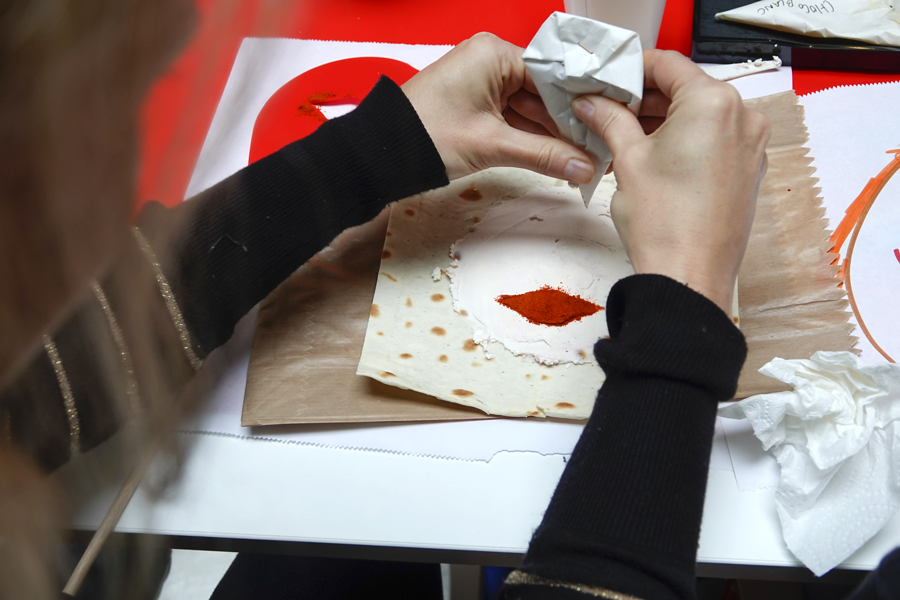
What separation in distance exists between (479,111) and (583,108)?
128 mm

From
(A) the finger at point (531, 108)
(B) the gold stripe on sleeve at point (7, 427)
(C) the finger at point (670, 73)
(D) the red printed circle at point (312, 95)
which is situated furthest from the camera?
(D) the red printed circle at point (312, 95)

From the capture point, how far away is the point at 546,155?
682 millimetres

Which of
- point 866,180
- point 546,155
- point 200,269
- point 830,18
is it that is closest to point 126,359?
point 200,269

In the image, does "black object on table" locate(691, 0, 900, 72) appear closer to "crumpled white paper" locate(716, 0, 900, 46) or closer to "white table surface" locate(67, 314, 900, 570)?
"crumpled white paper" locate(716, 0, 900, 46)

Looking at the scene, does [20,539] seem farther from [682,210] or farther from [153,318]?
[682,210]

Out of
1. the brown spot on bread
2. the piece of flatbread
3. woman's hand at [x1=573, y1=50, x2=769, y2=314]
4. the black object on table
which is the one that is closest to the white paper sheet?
the black object on table

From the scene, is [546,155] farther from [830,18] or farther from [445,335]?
[830,18]

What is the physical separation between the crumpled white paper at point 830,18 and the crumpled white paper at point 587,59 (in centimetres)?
34

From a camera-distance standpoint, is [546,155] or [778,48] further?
[778,48]

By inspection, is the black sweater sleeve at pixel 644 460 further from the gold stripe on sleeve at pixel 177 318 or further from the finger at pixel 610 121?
the gold stripe on sleeve at pixel 177 318

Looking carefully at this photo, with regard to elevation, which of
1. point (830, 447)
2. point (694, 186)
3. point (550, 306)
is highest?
point (694, 186)

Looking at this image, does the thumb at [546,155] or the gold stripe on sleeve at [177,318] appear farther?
the thumb at [546,155]

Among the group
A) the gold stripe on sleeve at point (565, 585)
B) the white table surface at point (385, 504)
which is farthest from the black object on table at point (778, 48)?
the gold stripe on sleeve at point (565, 585)

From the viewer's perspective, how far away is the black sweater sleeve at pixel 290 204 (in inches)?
24.0
